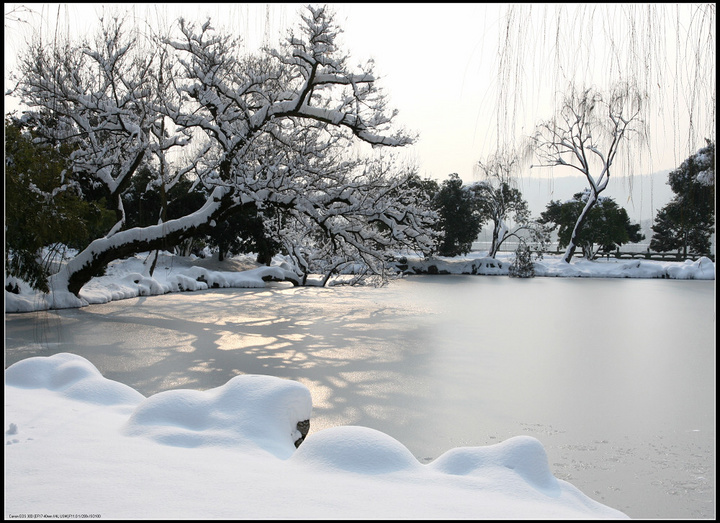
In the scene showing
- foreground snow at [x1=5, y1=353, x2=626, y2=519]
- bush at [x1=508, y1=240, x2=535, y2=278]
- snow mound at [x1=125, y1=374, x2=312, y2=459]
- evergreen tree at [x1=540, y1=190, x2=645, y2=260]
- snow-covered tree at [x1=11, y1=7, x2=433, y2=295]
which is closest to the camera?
foreground snow at [x1=5, y1=353, x2=626, y2=519]

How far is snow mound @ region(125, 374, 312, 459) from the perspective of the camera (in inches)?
92.8

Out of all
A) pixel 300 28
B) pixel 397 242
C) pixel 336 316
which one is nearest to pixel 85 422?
pixel 336 316

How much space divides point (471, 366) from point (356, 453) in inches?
129

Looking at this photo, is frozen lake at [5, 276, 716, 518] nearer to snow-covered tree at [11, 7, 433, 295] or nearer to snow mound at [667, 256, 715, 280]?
snow-covered tree at [11, 7, 433, 295]

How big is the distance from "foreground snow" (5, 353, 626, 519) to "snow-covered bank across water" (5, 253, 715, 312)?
245cm

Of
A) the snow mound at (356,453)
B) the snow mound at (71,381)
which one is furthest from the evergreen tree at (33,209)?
the snow mound at (356,453)

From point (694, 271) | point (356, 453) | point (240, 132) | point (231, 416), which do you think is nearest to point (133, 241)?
point (240, 132)

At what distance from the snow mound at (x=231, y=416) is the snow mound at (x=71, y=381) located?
54 cm

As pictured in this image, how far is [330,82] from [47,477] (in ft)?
25.4

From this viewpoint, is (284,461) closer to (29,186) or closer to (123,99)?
(29,186)

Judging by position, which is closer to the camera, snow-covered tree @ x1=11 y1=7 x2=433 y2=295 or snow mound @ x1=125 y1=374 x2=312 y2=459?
snow mound @ x1=125 y1=374 x2=312 y2=459

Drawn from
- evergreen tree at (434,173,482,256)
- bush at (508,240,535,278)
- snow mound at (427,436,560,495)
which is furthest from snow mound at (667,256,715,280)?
snow mound at (427,436,560,495)

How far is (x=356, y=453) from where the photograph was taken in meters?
2.07

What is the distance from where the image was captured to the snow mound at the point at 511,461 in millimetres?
2021
